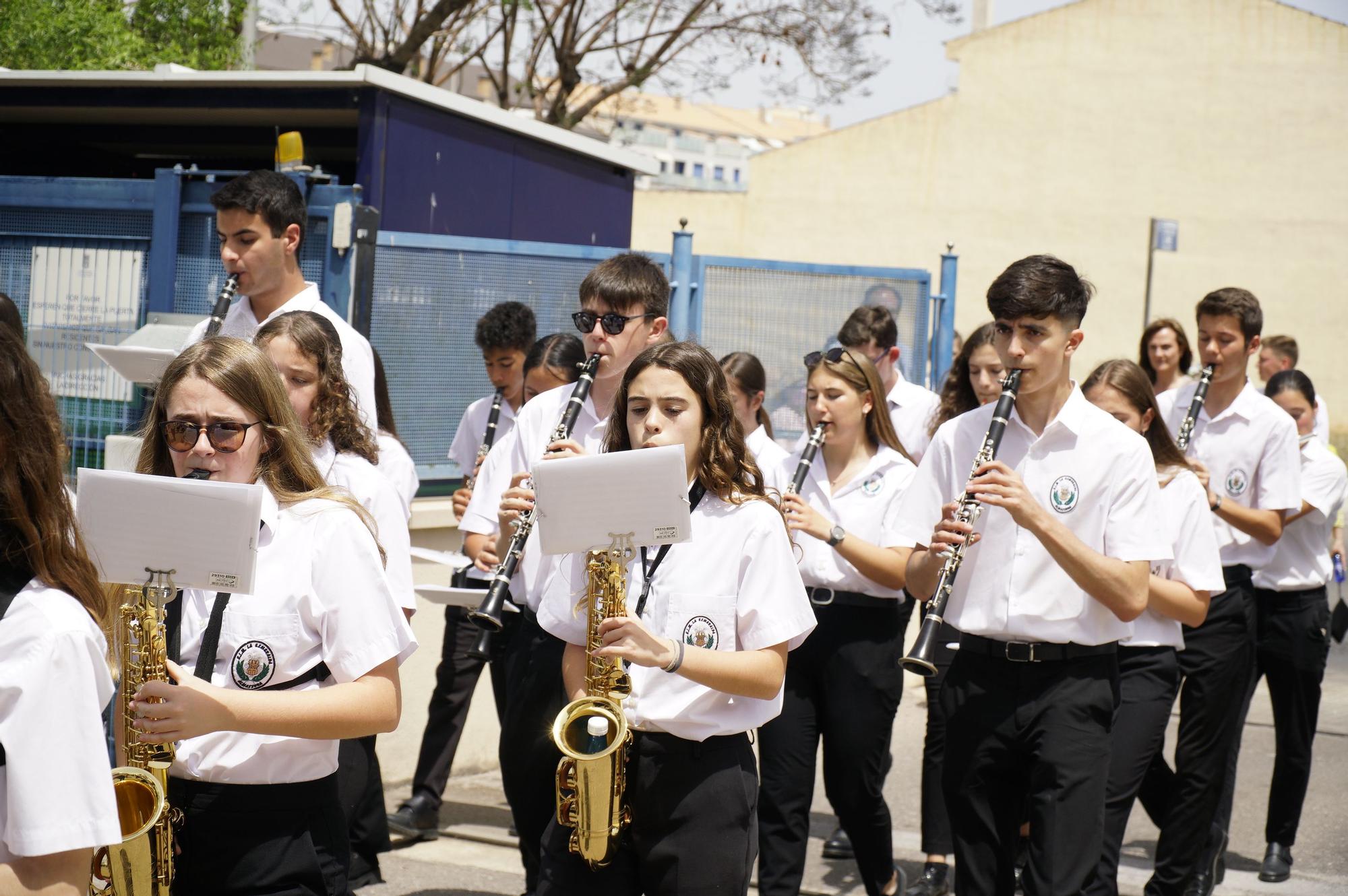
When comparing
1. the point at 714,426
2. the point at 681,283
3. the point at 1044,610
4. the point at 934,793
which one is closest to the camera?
the point at 714,426

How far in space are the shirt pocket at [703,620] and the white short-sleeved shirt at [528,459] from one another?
104 cm

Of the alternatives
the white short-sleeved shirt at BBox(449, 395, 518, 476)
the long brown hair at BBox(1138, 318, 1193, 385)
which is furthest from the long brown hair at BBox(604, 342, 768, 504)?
the long brown hair at BBox(1138, 318, 1193, 385)

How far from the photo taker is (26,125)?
906 centimetres

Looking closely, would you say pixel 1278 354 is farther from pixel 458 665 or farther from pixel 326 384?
pixel 326 384

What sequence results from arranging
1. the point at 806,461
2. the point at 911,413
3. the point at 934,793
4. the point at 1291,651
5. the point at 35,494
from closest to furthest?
the point at 35,494 → the point at 806,461 → the point at 934,793 → the point at 1291,651 → the point at 911,413

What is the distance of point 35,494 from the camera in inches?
77.2

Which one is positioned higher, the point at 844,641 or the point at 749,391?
the point at 749,391

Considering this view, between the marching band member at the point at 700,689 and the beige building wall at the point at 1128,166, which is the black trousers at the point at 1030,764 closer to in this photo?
the marching band member at the point at 700,689

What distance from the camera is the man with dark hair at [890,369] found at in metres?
7.16

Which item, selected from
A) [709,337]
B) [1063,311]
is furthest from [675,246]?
[1063,311]

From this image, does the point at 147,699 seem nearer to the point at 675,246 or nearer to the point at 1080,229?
the point at 675,246

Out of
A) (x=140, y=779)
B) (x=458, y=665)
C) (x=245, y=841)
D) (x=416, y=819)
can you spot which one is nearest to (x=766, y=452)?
(x=458, y=665)

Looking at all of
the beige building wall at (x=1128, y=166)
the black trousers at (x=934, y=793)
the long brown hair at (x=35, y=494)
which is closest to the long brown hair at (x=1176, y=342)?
the black trousers at (x=934, y=793)

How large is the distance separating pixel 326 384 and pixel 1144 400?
101 inches
